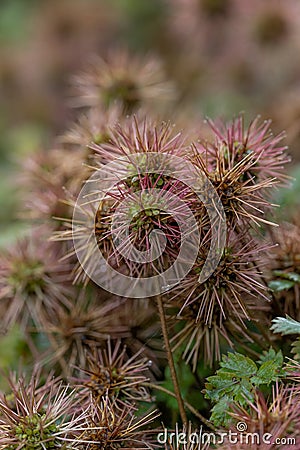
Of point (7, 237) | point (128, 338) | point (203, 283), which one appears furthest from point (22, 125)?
point (203, 283)

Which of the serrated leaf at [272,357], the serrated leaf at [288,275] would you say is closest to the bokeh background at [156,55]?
the serrated leaf at [288,275]

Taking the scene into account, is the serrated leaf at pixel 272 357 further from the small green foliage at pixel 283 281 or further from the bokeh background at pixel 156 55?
the bokeh background at pixel 156 55

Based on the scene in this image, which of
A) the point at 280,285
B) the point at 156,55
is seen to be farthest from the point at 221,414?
the point at 156,55

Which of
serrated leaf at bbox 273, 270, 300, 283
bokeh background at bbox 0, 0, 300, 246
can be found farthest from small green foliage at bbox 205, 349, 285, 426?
bokeh background at bbox 0, 0, 300, 246
